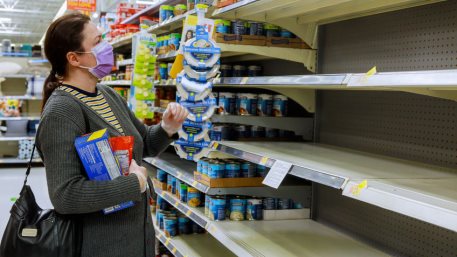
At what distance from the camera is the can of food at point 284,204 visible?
2.93 m

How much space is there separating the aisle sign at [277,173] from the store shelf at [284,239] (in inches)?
17.3

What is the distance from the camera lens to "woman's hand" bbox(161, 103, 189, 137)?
236cm

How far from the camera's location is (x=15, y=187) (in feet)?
23.5

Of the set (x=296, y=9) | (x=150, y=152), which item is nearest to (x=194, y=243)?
(x=150, y=152)

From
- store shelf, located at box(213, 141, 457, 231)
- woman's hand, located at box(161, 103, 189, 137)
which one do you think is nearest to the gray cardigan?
woman's hand, located at box(161, 103, 189, 137)

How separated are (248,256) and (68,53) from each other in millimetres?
1220

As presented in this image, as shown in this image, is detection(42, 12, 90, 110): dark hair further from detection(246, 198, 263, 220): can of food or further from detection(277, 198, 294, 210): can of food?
detection(277, 198, 294, 210): can of food

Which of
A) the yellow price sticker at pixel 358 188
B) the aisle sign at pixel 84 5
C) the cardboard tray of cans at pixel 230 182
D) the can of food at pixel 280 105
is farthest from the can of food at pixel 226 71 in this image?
the aisle sign at pixel 84 5

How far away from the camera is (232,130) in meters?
3.10

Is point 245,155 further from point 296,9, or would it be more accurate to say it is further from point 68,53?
point 68,53

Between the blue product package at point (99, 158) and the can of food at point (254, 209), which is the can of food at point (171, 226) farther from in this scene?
the blue product package at point (99, 158)

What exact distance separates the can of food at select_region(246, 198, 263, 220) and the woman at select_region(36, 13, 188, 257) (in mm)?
880

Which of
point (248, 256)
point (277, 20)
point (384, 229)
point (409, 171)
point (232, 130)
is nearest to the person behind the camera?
point (409, 171)

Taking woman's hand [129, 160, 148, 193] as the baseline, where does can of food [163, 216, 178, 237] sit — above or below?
below
